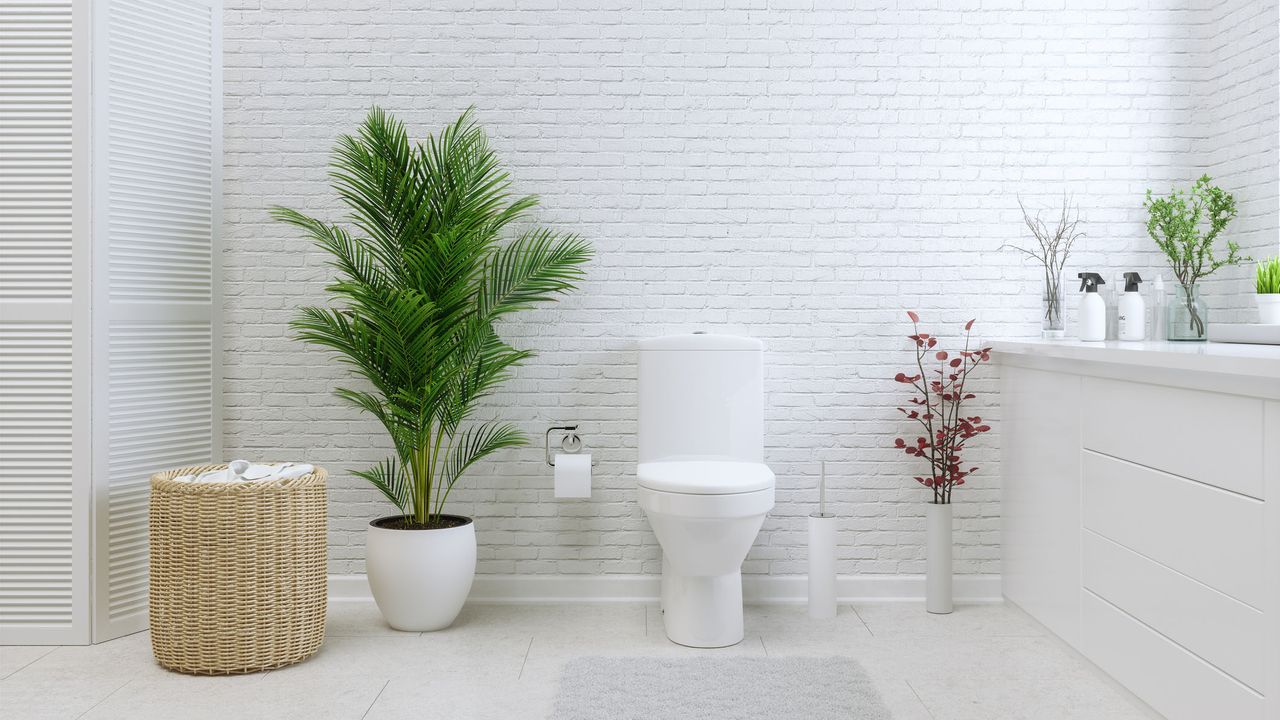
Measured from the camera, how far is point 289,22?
10.2 feet

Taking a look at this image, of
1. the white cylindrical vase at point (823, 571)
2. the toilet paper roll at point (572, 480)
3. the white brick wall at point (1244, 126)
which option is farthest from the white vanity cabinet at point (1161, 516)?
the toilet paper roll at point (572, 480)

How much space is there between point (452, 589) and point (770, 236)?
62.4 inches

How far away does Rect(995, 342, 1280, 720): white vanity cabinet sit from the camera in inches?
67.9

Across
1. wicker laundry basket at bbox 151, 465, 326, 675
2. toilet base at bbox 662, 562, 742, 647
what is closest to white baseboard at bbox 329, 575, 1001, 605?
toilet base at bbox 662, 562, 742, 647

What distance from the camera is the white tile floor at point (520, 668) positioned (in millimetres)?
2211

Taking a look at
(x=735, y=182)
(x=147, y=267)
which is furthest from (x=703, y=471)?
(x=147, y=267)

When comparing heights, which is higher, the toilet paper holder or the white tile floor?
the toilet paper holder

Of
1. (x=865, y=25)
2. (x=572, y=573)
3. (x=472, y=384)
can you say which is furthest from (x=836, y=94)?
(x=572, y=573)

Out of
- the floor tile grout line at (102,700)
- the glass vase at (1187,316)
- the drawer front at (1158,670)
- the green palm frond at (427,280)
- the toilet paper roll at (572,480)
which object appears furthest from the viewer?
the toilet paper roll at (572,480)

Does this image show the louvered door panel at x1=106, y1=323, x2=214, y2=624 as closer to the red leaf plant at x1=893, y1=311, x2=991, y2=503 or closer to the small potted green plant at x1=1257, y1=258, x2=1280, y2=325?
the red leaf plant at x1=893, y1=311, x2=991, y2=503

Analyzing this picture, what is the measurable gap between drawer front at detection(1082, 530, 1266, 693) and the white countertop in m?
0.47

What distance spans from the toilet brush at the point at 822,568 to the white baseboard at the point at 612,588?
7.0 inches

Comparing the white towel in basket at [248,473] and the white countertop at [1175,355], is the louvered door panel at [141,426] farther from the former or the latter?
the white countertop at [1175,355]

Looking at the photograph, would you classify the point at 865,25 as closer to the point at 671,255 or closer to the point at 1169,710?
the point at 671,255
